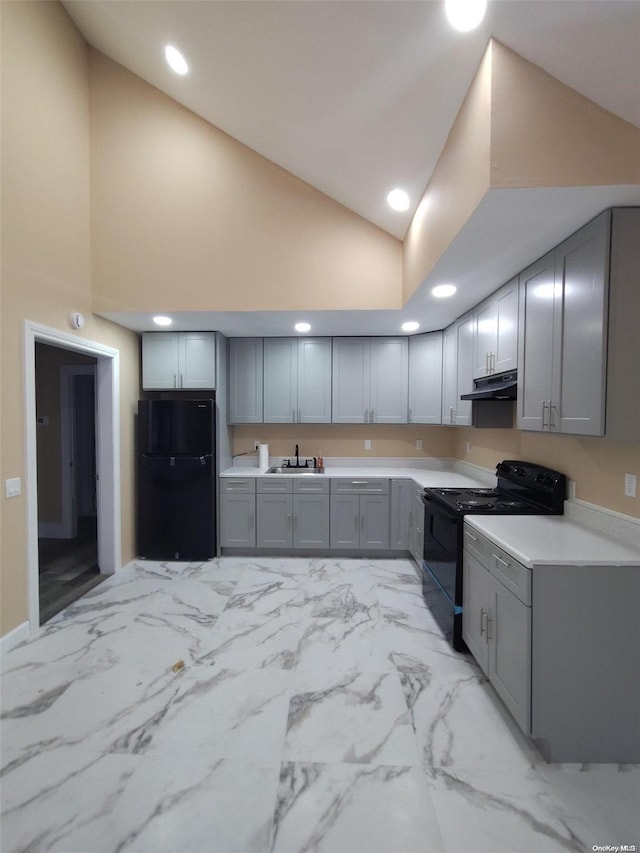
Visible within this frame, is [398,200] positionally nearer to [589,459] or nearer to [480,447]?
[589,459]

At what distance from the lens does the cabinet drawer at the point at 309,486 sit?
3.55 meters

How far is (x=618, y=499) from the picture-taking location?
1774mm

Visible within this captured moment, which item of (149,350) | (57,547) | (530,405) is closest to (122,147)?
(149,350)

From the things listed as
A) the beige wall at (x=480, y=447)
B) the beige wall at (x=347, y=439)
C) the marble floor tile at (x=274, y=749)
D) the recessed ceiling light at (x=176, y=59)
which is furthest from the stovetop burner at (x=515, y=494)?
the recessed ceiling light at (x=176, y=59)

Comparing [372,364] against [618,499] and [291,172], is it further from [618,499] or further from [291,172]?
[618,499]

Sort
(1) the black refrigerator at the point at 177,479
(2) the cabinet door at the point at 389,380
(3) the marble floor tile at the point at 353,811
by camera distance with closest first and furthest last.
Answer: (3) the marble floor tile at the point at 353,811 < (1) the black refrigerator at the point at 177,479 < (2) the cabinet door at the point at 389,380

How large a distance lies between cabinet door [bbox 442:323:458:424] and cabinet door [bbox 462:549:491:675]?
5.43 feet

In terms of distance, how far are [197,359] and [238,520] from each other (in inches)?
68.2

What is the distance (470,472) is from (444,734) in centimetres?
243

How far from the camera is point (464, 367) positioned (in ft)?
10.1

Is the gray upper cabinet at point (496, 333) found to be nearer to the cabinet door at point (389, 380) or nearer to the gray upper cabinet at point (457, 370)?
the gray upper cabinet at point (457, 370)

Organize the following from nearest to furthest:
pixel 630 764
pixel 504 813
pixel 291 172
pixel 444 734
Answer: pixel 504 813, pixel 630 764, pixel 444 734, pixel 291 172

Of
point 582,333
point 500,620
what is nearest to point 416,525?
point 500,620

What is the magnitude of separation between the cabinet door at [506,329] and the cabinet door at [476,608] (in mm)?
1326
